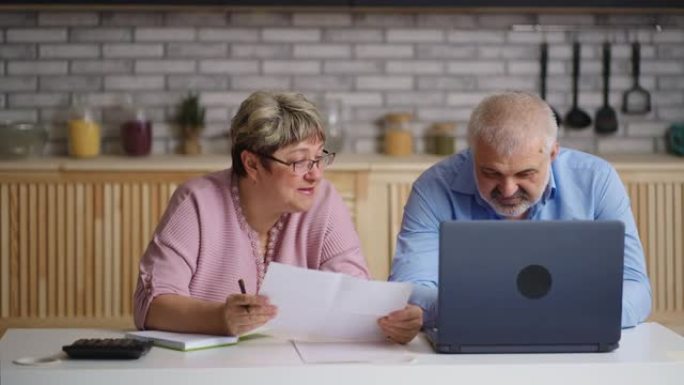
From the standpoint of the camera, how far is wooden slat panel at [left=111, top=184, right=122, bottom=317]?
503 centimetres

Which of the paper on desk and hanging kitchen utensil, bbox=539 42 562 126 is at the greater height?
hanging kitchen utensil, bbox=539 42 562 126

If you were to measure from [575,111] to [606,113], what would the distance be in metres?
0.14

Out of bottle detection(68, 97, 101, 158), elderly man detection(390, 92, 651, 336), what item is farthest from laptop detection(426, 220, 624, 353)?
bottle detection(68, 97, 101, 158)

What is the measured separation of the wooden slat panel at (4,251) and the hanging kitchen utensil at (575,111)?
240cm

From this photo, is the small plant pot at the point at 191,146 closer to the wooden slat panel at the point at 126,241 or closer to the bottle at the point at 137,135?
the bottle at the point at 137,135

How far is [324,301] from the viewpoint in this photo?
8.73 feet

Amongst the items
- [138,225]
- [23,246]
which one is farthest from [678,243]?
[23,246]

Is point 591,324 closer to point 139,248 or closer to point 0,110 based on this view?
point 139,248

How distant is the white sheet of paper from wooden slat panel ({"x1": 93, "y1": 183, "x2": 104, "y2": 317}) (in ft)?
8.07

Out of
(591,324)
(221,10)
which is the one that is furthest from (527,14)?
(591,324)

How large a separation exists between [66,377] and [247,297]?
1.49ft

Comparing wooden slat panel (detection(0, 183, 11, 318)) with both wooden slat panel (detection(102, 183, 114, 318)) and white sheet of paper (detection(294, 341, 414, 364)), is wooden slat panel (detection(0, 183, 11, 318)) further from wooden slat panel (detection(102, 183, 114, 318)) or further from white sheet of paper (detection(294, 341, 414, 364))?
white sheet of paper (detection(294, 341, 414, 364))

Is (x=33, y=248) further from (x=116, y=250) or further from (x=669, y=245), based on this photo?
(x=669, y=245)

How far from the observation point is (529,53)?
5531 mm
